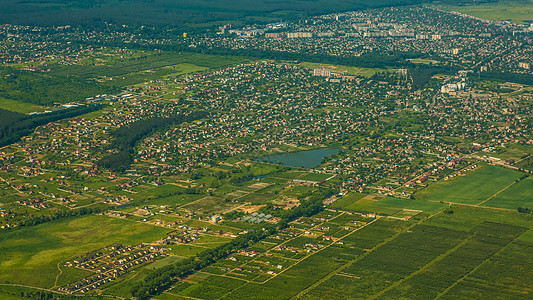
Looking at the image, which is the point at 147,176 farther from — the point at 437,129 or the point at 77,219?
the point at 437,129

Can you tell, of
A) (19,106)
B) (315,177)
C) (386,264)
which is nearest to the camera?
(386,264)

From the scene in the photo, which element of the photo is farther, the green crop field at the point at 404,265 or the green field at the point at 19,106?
the green field at the point at 19,106

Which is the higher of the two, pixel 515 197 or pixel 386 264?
pixel 515 197

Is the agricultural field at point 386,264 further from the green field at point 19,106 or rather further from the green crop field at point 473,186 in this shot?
the green field at point 19,106

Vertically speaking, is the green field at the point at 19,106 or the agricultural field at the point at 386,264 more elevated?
the green field at the point at 19,106

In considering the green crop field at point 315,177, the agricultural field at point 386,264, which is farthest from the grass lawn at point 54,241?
the green crop field at point 315,177

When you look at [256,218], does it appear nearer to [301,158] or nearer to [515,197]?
[301,158]

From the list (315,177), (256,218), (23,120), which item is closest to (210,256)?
(256,218)
